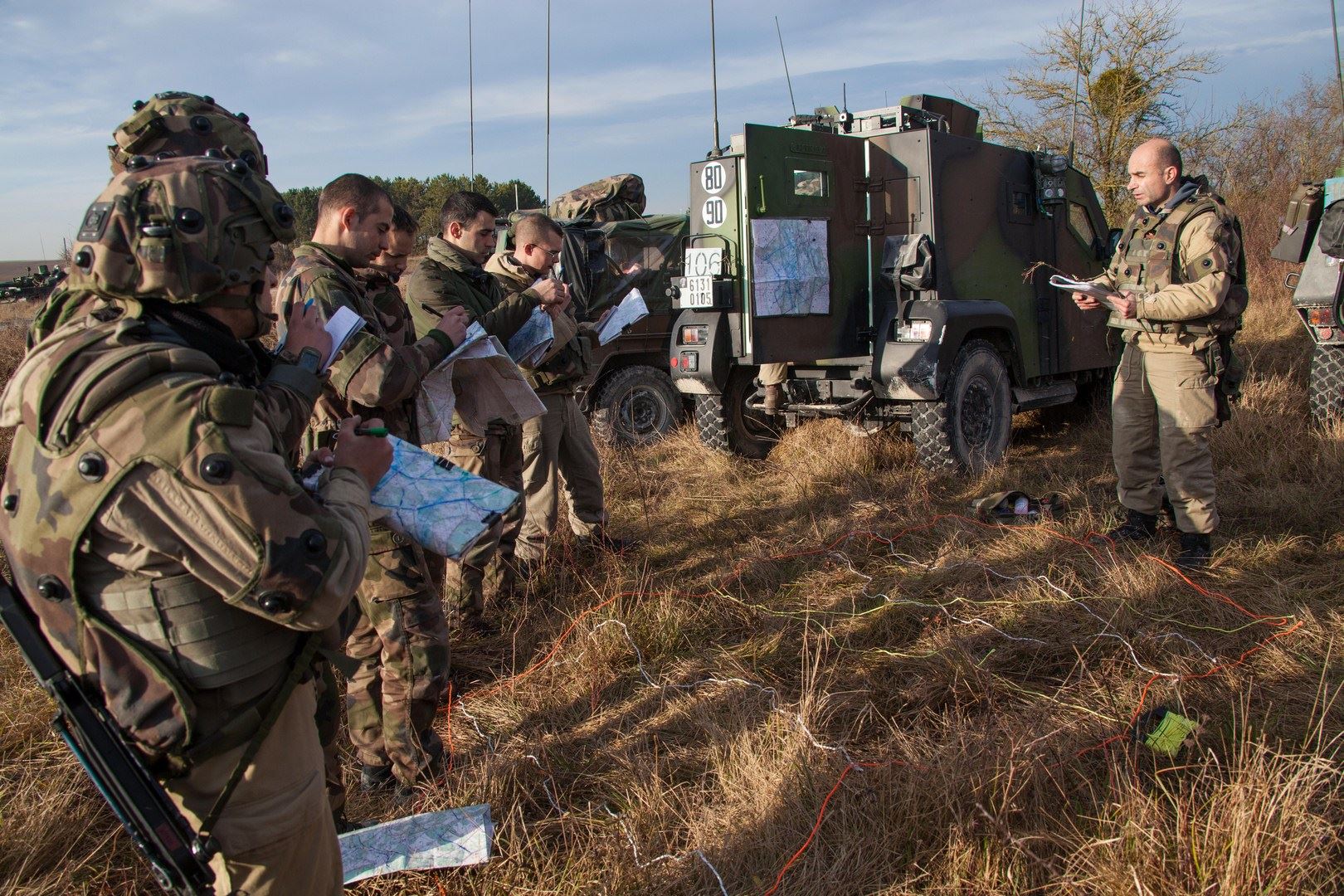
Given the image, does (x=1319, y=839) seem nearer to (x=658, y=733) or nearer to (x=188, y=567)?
(x=658, y=733)

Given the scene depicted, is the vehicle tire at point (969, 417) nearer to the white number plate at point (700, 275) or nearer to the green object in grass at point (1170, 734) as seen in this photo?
the white number plate at point (700, 275)

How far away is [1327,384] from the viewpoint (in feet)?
20.5

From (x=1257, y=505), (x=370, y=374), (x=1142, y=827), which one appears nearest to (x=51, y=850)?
(x=370, y=374)

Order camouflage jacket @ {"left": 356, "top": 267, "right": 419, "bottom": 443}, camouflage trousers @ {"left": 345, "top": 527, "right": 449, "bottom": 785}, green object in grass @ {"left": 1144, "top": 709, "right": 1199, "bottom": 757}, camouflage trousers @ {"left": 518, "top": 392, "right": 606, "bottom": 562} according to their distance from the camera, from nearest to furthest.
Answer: green object in grass @ {"left": 1144, "top": 709, "right": 1199, "bottom": 757} < camouflage trousers @ {"left": 345, "top": 527, "right": 449, "bottom": 785} < camouflage jacket @ {"left": 356, "top": 267, "right": 419, "bottom": 443} < camouflage trousers @ {"left": 518, "top": 392, "right": 606, "bottom": 562}

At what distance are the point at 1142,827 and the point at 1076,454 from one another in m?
4.87

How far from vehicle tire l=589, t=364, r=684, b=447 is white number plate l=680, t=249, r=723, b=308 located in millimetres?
1621

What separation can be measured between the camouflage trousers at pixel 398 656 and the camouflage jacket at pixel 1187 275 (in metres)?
3.40

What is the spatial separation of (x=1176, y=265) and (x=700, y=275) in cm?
282

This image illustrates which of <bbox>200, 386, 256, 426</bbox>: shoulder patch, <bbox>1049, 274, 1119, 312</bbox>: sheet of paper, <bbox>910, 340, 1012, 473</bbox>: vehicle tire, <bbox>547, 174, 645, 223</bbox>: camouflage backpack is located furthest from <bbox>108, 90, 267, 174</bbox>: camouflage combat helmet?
<bbox>547, 174, 645, 223</bbox>: camouflage backpack

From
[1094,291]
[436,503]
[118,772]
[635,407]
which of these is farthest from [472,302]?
[635,407]

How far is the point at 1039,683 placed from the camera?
127 inches

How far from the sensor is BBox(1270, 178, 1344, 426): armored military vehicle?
610 centimetres

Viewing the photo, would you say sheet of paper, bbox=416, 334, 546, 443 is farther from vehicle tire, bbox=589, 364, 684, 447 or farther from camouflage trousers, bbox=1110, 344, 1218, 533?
vehicle tire, bbox=589, 364, 684, 447

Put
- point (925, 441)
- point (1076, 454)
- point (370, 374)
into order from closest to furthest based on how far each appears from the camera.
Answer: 1. point (370, 374)
2. point (925, 441)
3. point (1076, 454)
